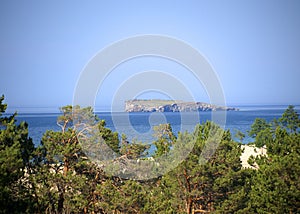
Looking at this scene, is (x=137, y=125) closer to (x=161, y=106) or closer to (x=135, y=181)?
(x=161, y=106)

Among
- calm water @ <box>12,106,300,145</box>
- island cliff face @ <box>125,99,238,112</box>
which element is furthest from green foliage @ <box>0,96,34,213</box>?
island cliff face @ <box>125,99,238,112</box>

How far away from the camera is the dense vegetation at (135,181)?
48.4 feet

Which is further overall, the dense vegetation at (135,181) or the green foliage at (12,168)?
the dense vegetation at (135,181)

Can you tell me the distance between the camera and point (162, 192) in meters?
19.8

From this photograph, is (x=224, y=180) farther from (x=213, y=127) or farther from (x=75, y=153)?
(x=75, y=153)

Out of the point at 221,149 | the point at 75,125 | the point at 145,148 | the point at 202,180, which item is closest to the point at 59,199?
the point at 75,125

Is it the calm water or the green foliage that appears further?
the calm water

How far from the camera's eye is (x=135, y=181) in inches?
714

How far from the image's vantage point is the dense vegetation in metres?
14.8

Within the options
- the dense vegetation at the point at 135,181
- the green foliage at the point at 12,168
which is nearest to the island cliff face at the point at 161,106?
the dense vegetation at the point at 135,181

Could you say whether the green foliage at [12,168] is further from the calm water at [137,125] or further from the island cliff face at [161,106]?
the island cliff face at [161,106]

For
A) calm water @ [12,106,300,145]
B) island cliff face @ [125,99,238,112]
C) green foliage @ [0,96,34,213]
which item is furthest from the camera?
calm water @ [12,106,300,145]

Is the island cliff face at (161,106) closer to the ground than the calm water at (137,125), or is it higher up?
higher up

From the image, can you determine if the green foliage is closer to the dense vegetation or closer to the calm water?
the dense vegetation
